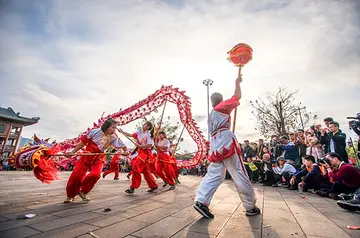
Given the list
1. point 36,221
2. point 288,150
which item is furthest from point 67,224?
point 288,150

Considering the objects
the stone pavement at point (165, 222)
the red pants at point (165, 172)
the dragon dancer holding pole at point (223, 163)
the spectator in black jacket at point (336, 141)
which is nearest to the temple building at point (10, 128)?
the red pants at point (165, 172)

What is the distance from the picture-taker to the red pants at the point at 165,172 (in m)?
5.89

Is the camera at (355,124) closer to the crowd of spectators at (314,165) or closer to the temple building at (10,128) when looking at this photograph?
the crowd of spectators at (314,165)

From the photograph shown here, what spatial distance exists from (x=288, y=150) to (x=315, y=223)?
532 centimetres

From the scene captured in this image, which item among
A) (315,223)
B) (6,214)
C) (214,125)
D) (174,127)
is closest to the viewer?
(315,223)

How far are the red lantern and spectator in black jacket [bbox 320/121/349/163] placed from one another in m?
3.83

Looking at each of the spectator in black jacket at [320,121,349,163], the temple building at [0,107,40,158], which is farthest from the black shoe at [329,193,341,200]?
the temple building at [0,107,40,158]

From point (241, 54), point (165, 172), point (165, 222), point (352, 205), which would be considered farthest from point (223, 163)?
point (165, 172)

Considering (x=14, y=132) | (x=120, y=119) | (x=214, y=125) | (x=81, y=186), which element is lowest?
(x=81, y=186)

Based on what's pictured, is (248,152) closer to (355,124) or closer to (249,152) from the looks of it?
(249,152)

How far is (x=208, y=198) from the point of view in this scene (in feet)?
8.63

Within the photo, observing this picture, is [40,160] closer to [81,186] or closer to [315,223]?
[81,186]

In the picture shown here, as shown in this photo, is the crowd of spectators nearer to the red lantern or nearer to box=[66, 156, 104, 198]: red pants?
the red lantern

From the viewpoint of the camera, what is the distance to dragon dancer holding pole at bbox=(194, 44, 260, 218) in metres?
2.67
